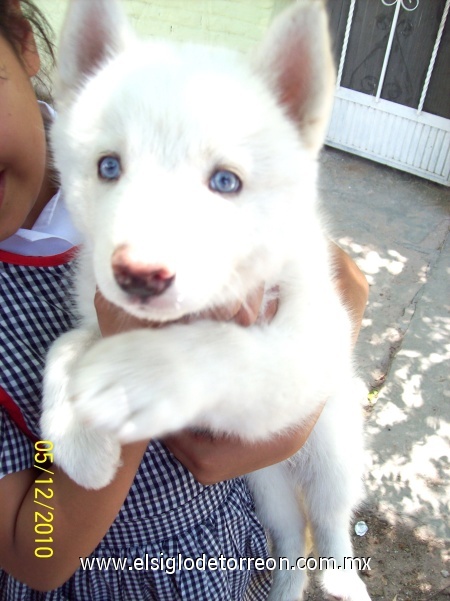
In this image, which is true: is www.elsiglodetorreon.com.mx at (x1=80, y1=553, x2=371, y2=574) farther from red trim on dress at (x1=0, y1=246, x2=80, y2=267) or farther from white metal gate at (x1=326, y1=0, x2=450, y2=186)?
white metal gate at (x1=326, y1=0, x2=450, y2=186)

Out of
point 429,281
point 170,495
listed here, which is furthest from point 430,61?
point 170,495

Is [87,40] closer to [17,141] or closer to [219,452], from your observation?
[17,141]

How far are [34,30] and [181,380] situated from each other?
60.5 inches

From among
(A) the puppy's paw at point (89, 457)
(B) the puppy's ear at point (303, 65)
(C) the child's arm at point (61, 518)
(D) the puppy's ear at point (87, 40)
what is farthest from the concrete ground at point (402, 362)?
(D) the puppy's ear at point (87, 40)

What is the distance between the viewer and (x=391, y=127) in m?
6.02

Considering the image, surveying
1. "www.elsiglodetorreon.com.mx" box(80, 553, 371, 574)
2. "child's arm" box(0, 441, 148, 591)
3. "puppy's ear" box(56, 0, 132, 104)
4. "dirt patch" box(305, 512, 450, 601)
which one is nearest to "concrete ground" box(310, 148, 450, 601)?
"dirt patch" box(305, 512, 450, 601)

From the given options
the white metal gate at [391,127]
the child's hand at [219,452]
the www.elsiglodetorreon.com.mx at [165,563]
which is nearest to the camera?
the child's hand at [219,452]

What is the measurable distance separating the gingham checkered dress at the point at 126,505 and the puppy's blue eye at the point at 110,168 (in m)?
0.45

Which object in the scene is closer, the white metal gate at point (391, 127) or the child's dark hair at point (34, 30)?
the child's dark hair at point (34, 30)

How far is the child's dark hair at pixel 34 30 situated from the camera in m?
1.61

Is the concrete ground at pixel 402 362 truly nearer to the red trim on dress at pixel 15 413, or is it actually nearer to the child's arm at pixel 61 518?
the child's arm at pixel 61 518

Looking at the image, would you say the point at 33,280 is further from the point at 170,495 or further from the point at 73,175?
the point at 170,495

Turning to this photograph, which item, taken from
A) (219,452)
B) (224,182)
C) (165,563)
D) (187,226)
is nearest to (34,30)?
(224,182)

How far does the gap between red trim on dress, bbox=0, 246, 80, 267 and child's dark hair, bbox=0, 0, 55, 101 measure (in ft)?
1.88
